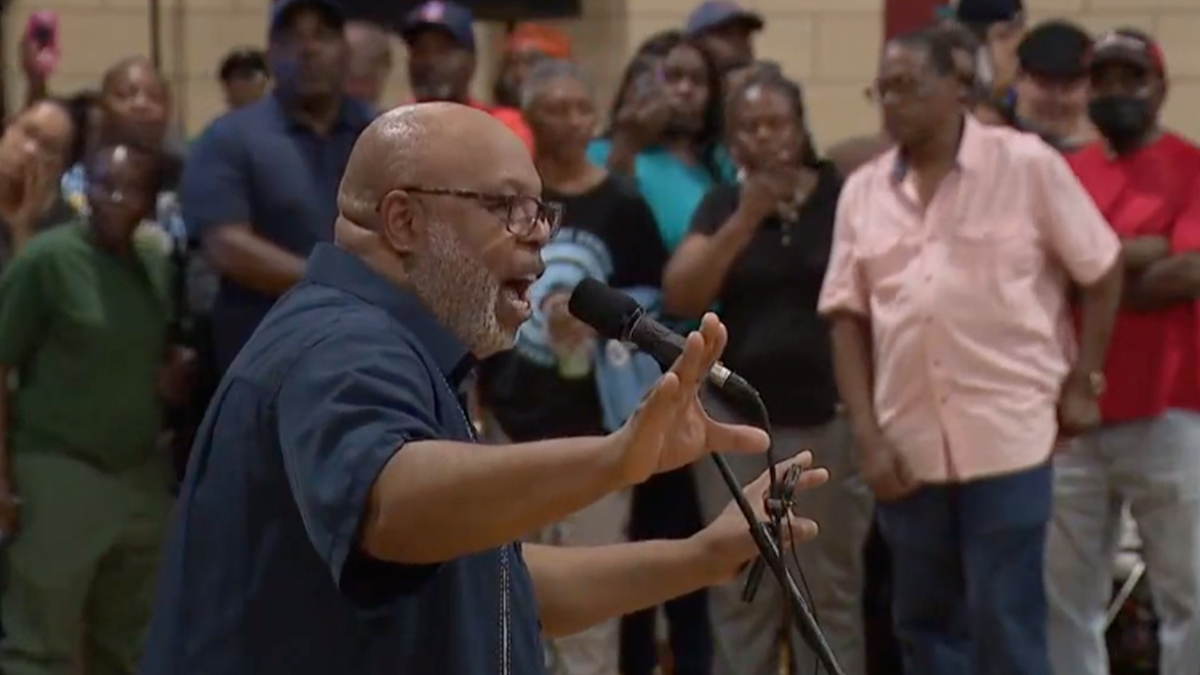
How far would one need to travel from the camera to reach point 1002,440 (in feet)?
15.3

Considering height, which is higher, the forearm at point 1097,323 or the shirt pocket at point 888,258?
the shirt pocket at point 888,258

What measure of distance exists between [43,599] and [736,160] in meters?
1.89

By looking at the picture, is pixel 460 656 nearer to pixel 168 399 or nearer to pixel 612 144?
pixel 168 399

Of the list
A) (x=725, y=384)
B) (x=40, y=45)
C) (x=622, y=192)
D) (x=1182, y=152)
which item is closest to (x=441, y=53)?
(x=622, y=192)

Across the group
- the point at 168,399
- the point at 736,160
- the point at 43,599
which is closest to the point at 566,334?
the point at 736,160

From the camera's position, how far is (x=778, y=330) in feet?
16.7

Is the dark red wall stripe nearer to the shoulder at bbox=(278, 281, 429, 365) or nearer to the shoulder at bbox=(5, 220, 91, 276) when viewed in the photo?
the shoulder at bbox=(5, 220, 91, 276)

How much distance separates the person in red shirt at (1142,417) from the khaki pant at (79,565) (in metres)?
2.10

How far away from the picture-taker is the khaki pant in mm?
5090

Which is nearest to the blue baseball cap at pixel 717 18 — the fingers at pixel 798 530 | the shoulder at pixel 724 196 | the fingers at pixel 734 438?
the shoulder at pixel 724 196

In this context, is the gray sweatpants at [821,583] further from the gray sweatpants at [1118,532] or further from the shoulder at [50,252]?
the shoulder at [50,252]

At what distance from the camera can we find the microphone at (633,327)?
7.58 ft

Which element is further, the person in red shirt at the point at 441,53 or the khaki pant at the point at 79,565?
the person in red shirt at the point at 441,53

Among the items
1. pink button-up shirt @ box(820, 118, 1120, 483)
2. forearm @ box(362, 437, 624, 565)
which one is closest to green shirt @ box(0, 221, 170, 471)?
pink button-up shirt @ box(820, 118, 1120, 483)
